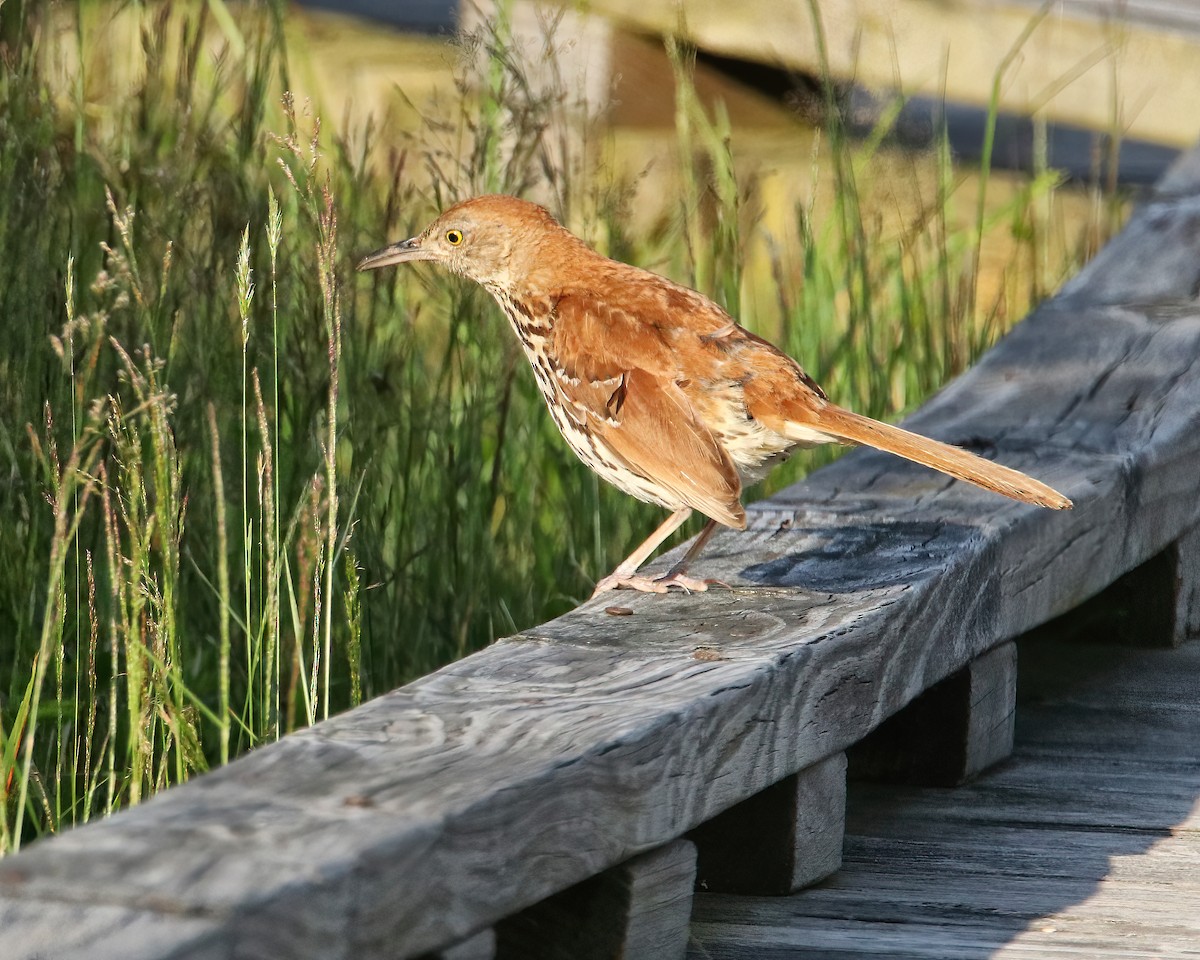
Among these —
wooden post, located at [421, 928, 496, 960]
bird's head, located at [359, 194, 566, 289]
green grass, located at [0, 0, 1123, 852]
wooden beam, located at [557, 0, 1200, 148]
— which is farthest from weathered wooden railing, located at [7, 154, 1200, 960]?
wooden beam, located at [557, 0, 1200, 148]

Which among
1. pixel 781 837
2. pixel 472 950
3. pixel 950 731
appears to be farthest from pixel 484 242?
pixel 472 950

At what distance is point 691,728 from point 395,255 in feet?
5.54

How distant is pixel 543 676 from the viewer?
2.25 meters

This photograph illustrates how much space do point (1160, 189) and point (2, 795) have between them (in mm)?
3548

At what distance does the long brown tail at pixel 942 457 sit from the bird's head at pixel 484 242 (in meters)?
0.80

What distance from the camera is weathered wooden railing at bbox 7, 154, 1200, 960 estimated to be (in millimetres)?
1584

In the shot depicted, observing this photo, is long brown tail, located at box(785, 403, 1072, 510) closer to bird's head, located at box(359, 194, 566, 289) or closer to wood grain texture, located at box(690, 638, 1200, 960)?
wood grain texture, located at box(690, 638, 1200, 960)

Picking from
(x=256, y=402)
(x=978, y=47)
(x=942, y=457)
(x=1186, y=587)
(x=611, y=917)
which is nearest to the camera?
(x=611, y=917)

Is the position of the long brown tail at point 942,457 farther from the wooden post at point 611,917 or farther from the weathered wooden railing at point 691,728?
the wooden post at point 611,917

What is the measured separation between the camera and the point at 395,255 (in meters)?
3.56

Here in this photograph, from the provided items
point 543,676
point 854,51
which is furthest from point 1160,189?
point 543,676

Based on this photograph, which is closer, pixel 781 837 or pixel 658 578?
pixel 781 837

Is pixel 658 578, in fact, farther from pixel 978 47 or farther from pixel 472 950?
pixel 978 47

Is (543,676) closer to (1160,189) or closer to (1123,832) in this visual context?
(1123,832)
